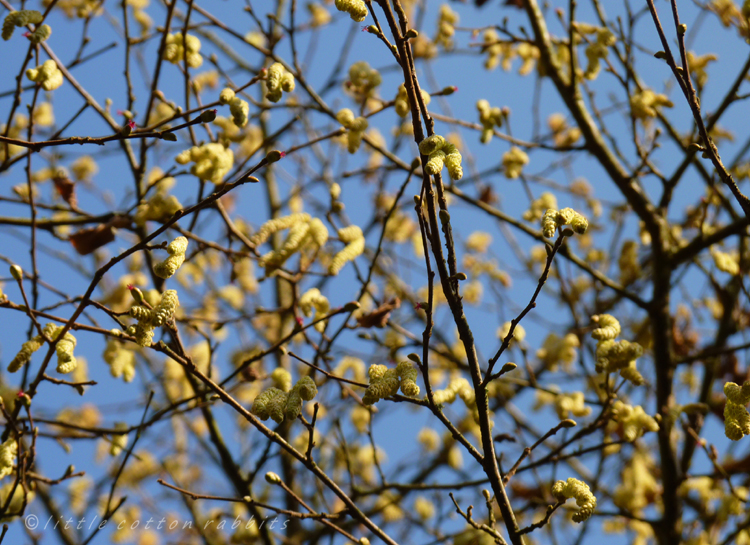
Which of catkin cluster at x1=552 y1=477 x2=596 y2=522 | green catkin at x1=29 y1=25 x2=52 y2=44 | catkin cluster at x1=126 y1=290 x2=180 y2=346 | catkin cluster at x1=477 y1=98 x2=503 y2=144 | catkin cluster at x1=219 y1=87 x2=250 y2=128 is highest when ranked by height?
catkin cluster at x1=477 y1=98 x2=503 y2=144

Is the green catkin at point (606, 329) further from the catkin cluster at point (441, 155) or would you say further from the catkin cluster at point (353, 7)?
the catkin cluster at point (353, 7)

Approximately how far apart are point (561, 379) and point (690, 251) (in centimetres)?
127

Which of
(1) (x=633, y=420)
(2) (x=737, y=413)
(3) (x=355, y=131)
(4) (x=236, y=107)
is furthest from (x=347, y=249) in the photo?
(2) (x=737, y=413)

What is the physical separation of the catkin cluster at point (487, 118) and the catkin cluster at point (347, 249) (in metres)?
0.84

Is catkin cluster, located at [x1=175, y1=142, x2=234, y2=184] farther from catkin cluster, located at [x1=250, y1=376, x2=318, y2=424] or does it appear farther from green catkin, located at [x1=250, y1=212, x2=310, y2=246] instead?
catkin cluster, located at [x1=250, y1=376, x2=318, y2=424]

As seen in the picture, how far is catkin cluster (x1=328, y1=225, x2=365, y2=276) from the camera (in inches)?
94.4

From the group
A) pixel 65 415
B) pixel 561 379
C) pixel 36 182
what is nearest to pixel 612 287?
pixel 561 379

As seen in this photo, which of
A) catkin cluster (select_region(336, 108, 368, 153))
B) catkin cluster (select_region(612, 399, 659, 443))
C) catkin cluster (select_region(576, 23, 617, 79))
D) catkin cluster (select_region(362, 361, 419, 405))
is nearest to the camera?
catkin cluster (select_region(362, 361, 419, 405))

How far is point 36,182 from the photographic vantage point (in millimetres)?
4344

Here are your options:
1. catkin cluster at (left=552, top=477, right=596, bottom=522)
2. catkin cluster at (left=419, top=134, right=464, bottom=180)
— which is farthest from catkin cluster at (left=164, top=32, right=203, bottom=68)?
catkin cluster at (left=552, top=477, right=596, bottom=522)

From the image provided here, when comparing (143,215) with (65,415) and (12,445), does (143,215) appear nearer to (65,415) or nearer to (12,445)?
(12,445)

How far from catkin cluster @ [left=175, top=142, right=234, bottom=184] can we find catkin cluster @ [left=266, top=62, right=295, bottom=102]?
40 cm

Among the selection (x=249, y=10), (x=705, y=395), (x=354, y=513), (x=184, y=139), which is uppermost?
(x=249, y=10)

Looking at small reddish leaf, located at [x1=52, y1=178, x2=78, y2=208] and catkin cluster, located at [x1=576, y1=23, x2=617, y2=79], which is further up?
catkin cluster, located at [x1=576, y1=23, x2=617, y2=79]
